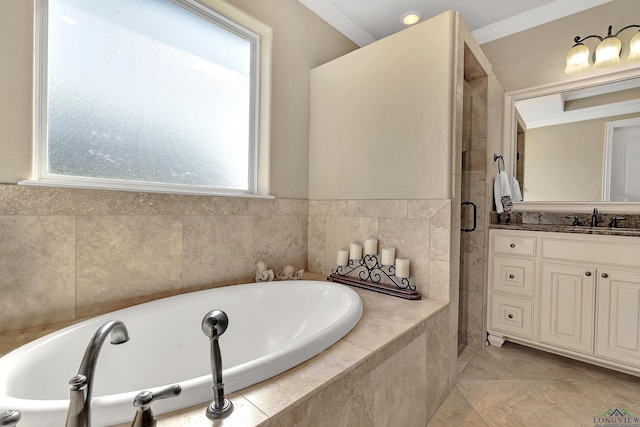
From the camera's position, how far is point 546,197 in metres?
2.32

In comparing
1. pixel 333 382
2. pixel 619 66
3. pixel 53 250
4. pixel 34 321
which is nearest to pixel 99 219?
pixel 53 250

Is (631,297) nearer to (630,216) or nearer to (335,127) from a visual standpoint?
(630,216)

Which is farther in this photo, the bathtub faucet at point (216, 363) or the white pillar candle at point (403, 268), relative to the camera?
the white pillar candle at point (403, 268)

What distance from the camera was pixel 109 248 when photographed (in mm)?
1353

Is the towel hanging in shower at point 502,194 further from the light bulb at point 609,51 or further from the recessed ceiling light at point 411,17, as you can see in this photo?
the recessed ceiling light at point 411,17

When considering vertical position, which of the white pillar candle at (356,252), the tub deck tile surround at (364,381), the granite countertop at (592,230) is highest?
the granite countertop at (592,230)

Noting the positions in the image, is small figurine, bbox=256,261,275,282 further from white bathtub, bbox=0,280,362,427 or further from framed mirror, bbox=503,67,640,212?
framed mirror, bbox=503,67,640,212

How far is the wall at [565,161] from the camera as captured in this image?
2137 mm

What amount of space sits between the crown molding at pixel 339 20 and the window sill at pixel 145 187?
1.49 metres

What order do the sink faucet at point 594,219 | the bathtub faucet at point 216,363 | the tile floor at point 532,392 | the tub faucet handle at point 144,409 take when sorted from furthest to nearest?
the sink faucet at point 594,219 → the tile floor at point 532,392 → the bathtub faucet at point 216,363 → the tub faucet handle at point 144,409

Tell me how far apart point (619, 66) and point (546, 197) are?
98 cm

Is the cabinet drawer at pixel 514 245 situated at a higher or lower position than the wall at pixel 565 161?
lower

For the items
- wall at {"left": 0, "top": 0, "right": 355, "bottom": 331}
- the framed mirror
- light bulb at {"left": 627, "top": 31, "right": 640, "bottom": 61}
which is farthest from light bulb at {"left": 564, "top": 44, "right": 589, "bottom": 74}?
wall at {"left": 0, "top": 0, "right": 355, "bottom": 331}

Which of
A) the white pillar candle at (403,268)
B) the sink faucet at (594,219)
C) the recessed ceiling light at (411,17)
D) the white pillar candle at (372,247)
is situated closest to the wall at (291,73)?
the recessed ceiling light at (411,17)
